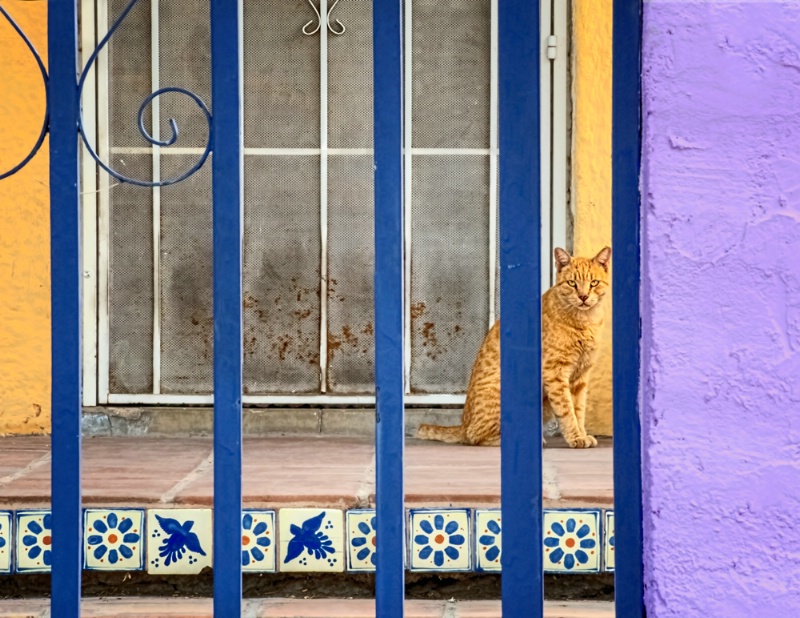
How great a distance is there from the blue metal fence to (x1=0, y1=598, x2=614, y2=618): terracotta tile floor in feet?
4.83

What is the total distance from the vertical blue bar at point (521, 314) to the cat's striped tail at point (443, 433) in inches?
107

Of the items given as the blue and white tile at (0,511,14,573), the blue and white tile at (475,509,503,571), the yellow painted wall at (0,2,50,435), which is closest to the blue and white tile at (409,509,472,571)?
the blue and white tile at (475,509,503,571)

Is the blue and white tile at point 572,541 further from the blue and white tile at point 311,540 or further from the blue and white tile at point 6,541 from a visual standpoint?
the blue and white tile at point 6,541

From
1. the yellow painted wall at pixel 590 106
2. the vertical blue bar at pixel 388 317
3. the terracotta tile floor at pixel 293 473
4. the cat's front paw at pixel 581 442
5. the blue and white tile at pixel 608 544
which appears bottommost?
the blue and white tile at pixel 608 544

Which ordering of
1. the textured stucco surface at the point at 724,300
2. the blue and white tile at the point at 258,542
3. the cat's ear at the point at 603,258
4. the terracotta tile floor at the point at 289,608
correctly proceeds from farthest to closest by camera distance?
the cat's ear at the point at 603,258 < the blue and white tile at the point at 258,542 < the terracotta tile floor at the point at 289,608 < the textured stucco surface at the point at 724,300

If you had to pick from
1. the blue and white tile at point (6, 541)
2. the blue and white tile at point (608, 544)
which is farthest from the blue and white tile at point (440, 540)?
the blue and white tile at point (6, 541)

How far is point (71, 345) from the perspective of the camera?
1271mm

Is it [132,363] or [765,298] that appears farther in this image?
[132,363]

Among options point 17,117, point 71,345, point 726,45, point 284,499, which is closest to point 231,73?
point 71,345

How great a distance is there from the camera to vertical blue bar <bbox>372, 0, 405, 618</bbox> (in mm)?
1244

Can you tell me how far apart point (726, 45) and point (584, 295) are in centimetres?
280

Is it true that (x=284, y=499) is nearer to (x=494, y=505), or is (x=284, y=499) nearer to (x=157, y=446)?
(x=494, y=505)

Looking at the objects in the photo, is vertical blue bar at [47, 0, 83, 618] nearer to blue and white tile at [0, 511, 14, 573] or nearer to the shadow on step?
the shadow on step

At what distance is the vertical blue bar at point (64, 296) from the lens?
49.8 inches
